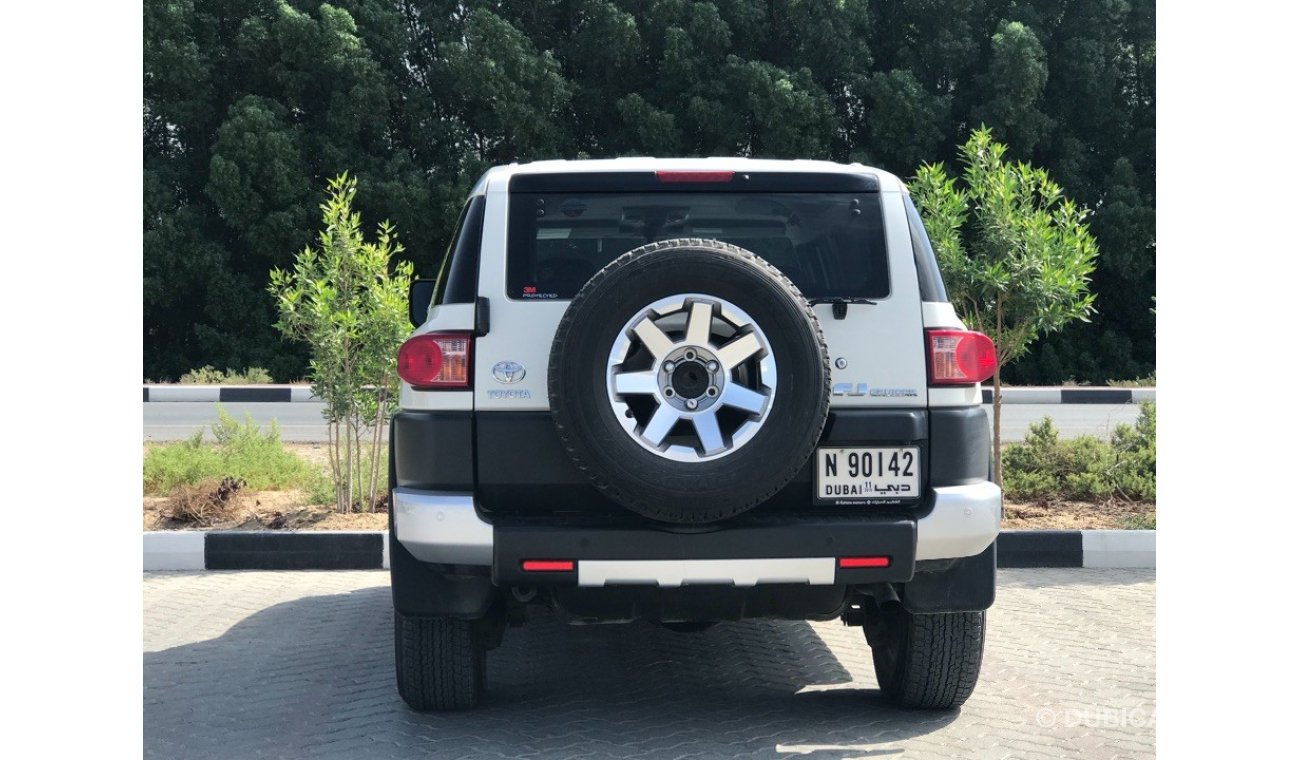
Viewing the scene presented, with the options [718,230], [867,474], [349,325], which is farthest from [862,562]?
[349,325]

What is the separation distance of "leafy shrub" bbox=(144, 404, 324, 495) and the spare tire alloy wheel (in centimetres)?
565

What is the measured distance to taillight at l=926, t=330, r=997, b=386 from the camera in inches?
161

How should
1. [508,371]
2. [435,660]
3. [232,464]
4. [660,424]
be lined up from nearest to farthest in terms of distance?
1. [660,424]
2. [508,371]
3. [435,660]
4. [232,464]

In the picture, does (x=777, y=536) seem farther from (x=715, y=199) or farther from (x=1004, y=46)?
(x=1004, y=46)

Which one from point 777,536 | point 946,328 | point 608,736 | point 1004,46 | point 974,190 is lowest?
point 608,736

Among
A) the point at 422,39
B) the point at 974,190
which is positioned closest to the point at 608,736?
the point at 974,190

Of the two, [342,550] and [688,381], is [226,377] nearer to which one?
[342,550]

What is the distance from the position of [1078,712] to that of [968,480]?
1.04 meters

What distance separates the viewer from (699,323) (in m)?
3.74

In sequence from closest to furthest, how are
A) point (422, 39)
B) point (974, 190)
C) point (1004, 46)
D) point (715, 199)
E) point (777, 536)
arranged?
point (777, 536)
point (715, 199)
point (974, 190)
point (1004, 46)
point (422, 39)

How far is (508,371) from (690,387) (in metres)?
0.58

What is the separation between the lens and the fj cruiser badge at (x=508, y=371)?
13.1 feet

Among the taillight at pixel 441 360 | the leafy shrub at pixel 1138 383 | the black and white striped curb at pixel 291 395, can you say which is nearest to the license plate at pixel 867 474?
the taillight at pixel 441 360

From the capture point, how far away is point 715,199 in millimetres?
4184
